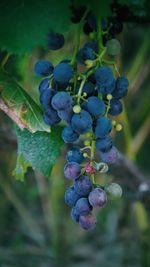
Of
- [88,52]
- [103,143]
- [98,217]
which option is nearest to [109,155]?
[103,143]

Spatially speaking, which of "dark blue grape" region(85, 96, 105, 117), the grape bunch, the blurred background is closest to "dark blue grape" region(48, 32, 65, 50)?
the grape bunch

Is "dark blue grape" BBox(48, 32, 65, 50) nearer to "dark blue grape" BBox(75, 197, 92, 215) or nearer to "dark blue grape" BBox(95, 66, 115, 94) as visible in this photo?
"dark blue grape" BBox(95, 66, 115, 94)

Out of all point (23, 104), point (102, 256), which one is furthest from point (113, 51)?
point (102, 256)

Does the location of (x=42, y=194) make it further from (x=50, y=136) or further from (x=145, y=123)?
(x=50, y=136)

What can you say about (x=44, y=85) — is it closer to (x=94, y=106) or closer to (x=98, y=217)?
(x=94, y=106)

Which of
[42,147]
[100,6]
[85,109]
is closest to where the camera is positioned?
[100,6]

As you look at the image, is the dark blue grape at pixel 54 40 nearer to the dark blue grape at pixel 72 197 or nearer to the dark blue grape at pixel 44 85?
the dark blue grape at pixel 44 85


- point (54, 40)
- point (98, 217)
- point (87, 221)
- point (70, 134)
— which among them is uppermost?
point (54, 40)
